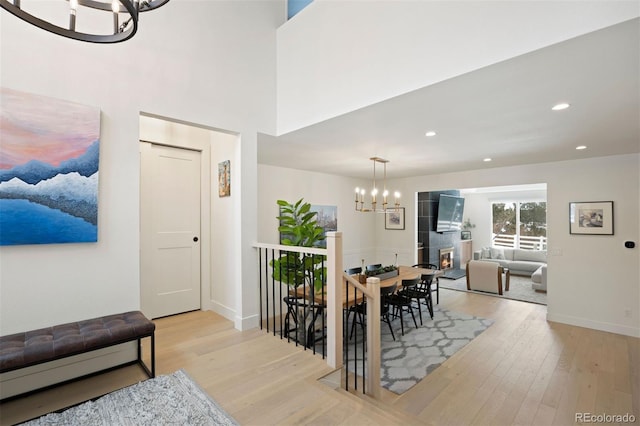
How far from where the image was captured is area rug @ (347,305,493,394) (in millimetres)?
3297

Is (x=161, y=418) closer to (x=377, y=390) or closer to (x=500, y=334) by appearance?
(x=377, y=390)

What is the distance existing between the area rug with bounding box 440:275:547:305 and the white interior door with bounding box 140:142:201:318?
230 inches

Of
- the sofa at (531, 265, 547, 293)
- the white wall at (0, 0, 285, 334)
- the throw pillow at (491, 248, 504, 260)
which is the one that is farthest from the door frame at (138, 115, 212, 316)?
the throw pillow at (491, 248, 504, 260)

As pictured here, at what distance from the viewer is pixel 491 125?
10.2 feet

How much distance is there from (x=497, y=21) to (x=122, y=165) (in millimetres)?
3072

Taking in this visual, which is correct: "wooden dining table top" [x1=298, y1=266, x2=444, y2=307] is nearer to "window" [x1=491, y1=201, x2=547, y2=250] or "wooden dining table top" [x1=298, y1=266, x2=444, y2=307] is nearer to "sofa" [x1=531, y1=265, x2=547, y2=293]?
"sofa" [x1=531, y1=265, x2=547, y2=293]

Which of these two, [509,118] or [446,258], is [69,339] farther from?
[446,258]

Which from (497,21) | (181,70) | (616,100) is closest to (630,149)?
(616,100)

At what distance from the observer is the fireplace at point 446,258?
27.3 feet

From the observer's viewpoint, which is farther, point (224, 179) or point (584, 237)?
point (584, 237)

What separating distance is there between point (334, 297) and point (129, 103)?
248 centimetres

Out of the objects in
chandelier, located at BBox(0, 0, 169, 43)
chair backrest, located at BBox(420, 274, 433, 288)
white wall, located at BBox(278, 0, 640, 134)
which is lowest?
chair backrest, located at BBox(420, 274, 433, 288)

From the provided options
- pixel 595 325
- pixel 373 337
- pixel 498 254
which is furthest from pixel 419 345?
pixel 498 254

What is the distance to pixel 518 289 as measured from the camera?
Answer: 703 cm
